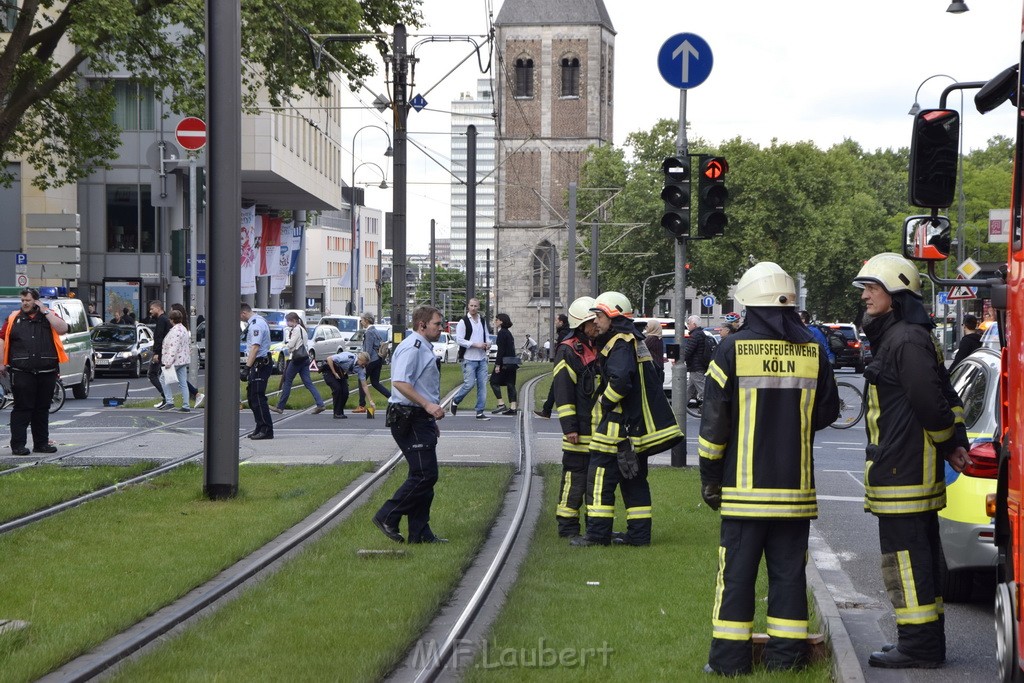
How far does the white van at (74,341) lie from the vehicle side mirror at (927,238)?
2316cm

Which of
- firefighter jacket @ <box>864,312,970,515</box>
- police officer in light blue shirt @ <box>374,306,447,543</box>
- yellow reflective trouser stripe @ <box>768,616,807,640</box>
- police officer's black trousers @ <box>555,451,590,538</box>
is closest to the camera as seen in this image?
yellow reflective trouser stripe @ <box>768,616,807,640</box>

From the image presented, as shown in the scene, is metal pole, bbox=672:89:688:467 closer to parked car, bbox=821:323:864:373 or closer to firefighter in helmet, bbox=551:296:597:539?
firefighter in helmet, bbox=551:296:597:539

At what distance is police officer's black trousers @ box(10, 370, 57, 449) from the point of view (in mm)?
16469

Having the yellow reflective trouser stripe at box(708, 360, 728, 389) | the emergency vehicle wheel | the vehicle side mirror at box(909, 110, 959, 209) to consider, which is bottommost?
the emergency vehicle wheel

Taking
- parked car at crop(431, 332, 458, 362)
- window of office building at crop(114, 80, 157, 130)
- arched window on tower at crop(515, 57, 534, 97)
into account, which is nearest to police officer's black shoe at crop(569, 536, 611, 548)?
parked car at crop(431, 332, 458, 362)

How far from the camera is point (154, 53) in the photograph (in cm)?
2314

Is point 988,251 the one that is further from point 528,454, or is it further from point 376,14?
point 528,454

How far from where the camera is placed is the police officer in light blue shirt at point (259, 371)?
18609 mm

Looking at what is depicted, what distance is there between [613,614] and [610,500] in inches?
103

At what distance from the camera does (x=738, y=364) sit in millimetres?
6395

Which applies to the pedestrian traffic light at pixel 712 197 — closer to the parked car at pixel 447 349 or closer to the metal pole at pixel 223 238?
the metal pole at pixel 223 238

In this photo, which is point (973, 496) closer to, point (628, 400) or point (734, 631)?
point (734, 631)

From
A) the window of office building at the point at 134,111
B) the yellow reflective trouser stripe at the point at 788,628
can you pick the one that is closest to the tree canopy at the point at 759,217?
the window of office building at the point at 134,111

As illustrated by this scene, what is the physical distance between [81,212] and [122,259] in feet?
8.09
